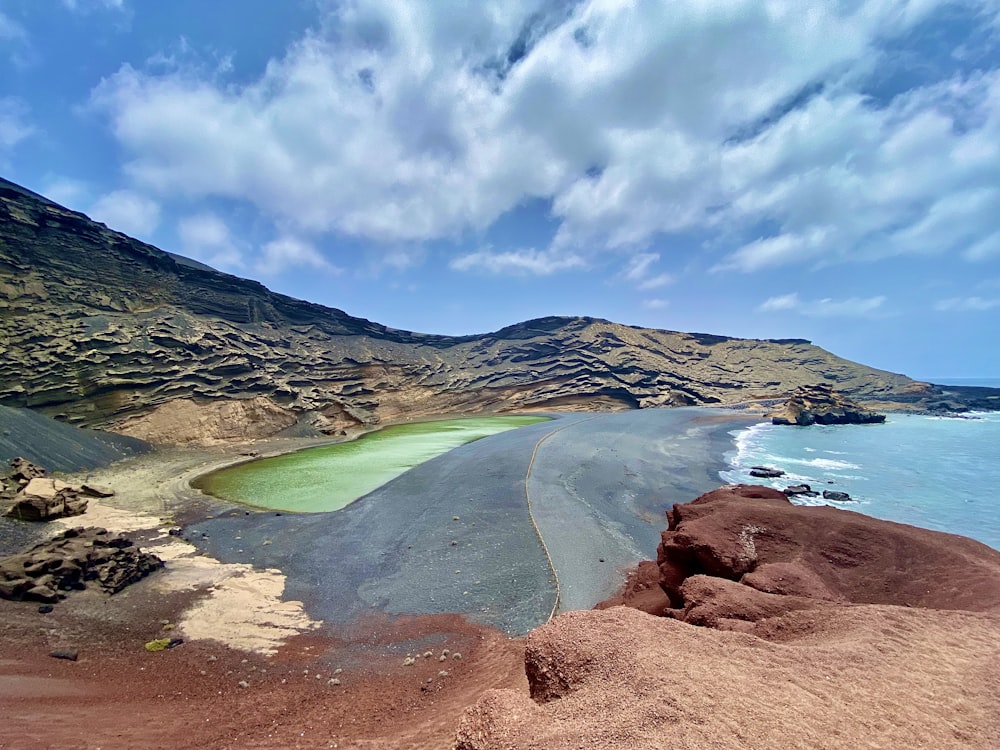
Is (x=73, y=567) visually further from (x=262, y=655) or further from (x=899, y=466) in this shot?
(x=899, y=466)

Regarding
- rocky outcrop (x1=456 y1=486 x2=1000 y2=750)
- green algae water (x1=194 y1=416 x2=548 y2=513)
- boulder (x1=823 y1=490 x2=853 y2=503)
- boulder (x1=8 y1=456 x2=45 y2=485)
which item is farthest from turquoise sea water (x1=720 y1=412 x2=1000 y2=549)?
boulder (x1=8 y1=456 x2=45 y2=485)

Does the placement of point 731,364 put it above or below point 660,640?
above

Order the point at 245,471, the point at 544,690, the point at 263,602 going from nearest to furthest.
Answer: the point at 544,690 → the point at 263,602 → the point at 245,471

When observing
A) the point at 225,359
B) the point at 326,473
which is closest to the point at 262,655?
the point at 326,473

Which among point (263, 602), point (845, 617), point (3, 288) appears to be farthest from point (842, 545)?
point (3, 288)

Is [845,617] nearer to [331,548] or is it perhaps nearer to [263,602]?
[263,602]

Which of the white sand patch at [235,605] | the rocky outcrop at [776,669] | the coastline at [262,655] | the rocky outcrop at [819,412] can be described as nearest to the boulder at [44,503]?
the coastline at [262,655]

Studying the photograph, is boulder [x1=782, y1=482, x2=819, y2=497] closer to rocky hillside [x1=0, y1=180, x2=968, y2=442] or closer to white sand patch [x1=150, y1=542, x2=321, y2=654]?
white sand patch [x1=150, y1=542, x2=321, y2=654]
